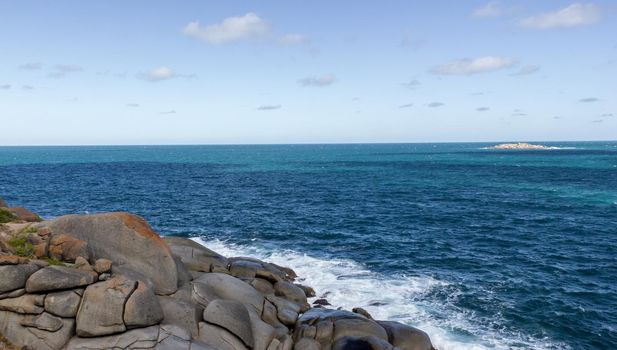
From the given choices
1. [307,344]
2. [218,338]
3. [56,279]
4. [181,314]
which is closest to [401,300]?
[307,344]

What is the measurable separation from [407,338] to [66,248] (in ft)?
60.4

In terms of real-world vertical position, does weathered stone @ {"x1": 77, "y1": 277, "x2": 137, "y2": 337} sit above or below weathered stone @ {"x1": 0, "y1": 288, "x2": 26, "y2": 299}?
below

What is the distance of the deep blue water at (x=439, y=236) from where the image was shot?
2748 cm

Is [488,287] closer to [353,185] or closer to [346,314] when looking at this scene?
[346,314]

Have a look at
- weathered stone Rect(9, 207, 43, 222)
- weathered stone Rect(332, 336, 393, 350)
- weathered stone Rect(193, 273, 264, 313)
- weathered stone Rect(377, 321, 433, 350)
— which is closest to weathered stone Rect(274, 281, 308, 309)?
weathered stone Rect(193, 273, 264, 313)

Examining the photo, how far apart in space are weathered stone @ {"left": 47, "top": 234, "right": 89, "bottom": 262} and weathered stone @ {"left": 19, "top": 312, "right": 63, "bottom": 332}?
3375 millimetres

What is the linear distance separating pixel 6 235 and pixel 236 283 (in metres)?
12.1

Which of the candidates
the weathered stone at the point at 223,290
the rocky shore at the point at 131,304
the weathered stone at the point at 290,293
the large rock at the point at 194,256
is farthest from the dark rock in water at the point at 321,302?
the large rock at the point at 194,256

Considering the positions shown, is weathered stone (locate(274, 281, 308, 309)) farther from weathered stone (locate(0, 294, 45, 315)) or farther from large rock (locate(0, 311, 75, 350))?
weathered stone (locate(0, 294, 45, 315))

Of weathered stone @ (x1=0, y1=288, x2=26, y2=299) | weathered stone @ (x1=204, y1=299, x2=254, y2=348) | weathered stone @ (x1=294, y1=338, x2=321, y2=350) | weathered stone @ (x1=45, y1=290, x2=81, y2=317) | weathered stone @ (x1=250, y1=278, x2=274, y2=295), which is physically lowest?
weathered stone @ (x1=294, y1=338, x2=321, y2=350)

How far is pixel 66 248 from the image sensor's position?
2059 cm

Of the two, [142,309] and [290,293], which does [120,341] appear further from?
[290,293]

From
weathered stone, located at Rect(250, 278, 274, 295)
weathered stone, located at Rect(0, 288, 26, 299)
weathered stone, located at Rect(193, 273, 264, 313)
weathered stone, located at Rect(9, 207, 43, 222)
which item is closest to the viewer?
weathered stone, located at Rect(0, 288, 26, 299)

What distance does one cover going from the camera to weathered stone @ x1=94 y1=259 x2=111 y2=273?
19375 mm
